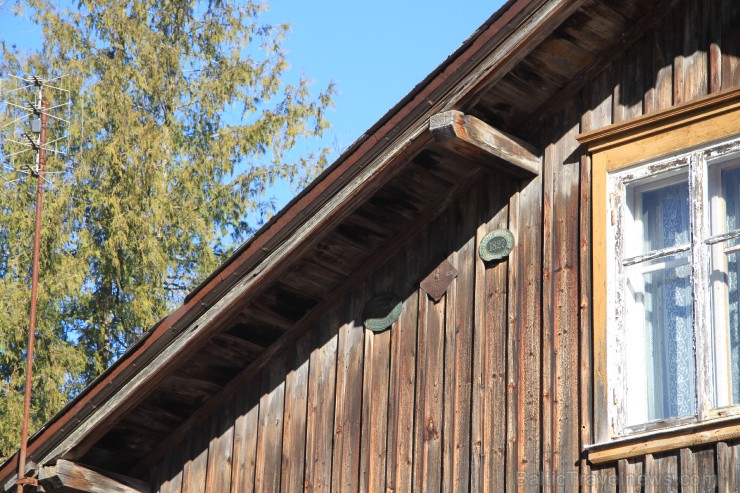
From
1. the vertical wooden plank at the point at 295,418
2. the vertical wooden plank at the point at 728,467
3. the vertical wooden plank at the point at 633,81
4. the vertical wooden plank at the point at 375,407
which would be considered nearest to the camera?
the vertical wooden plank at the point at 728,467

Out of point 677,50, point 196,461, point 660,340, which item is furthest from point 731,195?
point 196,461

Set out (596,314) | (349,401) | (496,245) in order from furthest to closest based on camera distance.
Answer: (349,401)
(496,245)
(596,314)

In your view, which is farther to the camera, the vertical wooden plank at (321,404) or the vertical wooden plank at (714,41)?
the vertical wooden plank at (321,404)

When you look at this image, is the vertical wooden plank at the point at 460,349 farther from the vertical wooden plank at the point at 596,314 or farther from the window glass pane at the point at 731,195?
the window glass pane at the point at 731,195

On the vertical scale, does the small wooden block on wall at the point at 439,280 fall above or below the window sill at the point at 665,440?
above

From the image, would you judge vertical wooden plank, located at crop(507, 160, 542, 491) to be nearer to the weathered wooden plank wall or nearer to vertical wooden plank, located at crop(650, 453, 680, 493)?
the weathered wooden plank wall

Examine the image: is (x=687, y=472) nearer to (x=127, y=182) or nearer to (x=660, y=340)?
(x=660, y=340)

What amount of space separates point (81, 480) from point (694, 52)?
5.02 meters

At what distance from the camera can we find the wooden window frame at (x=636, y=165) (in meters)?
6.41

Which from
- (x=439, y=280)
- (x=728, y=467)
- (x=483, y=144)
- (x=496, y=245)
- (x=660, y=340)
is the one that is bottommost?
(x=728, y=467)

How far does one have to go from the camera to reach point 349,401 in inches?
324

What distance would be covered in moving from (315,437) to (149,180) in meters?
11.1

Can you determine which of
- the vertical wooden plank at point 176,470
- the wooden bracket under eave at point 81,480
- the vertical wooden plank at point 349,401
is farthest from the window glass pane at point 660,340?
the wooden bracket under eave at point 81,480

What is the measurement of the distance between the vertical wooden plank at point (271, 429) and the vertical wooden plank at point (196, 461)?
50 cm
